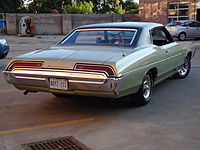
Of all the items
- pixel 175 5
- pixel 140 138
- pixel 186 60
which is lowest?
pixel 140 138

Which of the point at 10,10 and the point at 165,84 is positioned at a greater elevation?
the point at 10,10

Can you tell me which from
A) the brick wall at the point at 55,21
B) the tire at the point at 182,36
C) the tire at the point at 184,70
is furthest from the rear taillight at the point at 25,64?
the brick wall at the point at 55,21

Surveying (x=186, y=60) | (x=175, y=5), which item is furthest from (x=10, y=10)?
(x=186, y=60)

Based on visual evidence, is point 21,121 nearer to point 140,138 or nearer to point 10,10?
point 140,138

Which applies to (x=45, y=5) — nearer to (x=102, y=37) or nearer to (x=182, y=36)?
(x=182, y=36)

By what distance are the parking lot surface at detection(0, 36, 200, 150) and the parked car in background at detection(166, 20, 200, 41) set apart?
15.5 meters

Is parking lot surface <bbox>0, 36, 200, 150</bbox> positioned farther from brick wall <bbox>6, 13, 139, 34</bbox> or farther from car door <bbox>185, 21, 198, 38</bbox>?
brick wall <bbox>6, 13, 139, 34</bbox>

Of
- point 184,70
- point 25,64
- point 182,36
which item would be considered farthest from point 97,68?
point 182,36

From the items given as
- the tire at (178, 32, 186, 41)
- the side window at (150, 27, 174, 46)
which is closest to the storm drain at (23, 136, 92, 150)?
the side window at (150, 27, 174, 46)

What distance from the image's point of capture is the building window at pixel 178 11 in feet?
109

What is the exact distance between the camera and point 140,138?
400 centimetres

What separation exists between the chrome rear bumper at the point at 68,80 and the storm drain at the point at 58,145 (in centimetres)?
85

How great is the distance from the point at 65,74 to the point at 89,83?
1.29 feet

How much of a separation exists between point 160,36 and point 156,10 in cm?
3026
